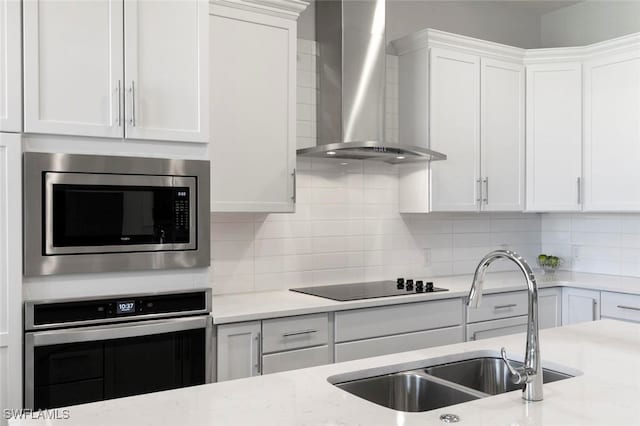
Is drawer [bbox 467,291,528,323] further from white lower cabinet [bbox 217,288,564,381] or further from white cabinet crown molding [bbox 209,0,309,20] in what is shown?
white cabinet crown molding [bbox 209,0,309,20]

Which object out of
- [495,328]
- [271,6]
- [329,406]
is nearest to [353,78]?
[271,6]

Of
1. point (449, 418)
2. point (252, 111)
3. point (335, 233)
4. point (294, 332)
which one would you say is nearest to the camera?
point (449, 418)

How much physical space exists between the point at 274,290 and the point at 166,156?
1304mm

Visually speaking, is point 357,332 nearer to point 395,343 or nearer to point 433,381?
point 395,343

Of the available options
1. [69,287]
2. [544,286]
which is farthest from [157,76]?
[544,286]

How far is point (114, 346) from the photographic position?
7.92ft

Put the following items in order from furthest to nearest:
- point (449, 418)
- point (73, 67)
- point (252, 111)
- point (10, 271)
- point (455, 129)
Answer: point (455, 129), point (252, 111), point (73, 67), point (10, 271), point (449, 418)

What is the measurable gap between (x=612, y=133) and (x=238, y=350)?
293cm

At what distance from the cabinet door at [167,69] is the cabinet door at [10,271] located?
467 millimetres

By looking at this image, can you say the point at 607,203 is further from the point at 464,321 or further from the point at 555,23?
the point at 555,23

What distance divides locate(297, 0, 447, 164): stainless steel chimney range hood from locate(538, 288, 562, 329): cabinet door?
1238mm

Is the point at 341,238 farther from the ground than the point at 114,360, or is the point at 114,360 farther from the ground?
the point at 341,238

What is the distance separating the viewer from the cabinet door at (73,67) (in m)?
2.28

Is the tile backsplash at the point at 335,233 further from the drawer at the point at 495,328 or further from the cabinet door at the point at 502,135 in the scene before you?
the drawer at the point at 495,328
